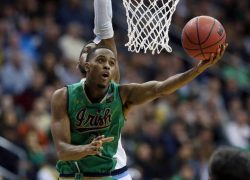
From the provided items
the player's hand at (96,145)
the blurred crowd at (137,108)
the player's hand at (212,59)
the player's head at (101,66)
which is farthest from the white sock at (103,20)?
the blurred crowd at (137,108)

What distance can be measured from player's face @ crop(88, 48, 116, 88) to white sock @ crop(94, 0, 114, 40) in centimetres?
69

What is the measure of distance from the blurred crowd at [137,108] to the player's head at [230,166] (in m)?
6.96

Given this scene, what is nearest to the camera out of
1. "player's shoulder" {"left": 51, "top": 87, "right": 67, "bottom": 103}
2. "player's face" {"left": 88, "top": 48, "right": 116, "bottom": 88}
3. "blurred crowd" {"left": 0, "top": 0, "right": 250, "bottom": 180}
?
"player's face" {"left": 88, "top": 48, "right": 116, "bottom": 88}

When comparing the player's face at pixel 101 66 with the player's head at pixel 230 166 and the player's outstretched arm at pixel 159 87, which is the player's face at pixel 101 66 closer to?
the player's outstretched arm at pixel 159 87

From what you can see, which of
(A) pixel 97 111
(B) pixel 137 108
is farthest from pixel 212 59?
(B) pixel 137 108

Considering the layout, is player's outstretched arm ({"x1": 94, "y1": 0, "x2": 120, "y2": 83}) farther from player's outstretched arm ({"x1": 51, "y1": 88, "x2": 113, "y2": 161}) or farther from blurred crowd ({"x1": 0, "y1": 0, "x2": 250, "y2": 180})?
blurred crowd ({"x1": 0, "y1": 0, "x2": 250, "y2": 180})

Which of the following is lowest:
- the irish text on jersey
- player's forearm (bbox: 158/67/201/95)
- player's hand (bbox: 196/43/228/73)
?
the irish text on jersey

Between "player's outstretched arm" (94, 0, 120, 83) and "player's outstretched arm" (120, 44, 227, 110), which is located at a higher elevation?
"player's outstretched arm" (94, 0, 120, 83)

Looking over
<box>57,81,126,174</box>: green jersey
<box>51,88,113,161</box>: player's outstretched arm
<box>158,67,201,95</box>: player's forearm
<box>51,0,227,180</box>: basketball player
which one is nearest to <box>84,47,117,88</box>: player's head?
<box>51,0,227,180</box>: basketball player

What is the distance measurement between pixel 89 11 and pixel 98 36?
798cm

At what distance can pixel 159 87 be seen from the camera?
5.98 meters

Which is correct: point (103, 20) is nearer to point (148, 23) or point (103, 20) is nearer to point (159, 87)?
point (148, 23)

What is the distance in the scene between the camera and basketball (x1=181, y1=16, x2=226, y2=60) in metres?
5.75

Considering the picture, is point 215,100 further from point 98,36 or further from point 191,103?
point 98,36
